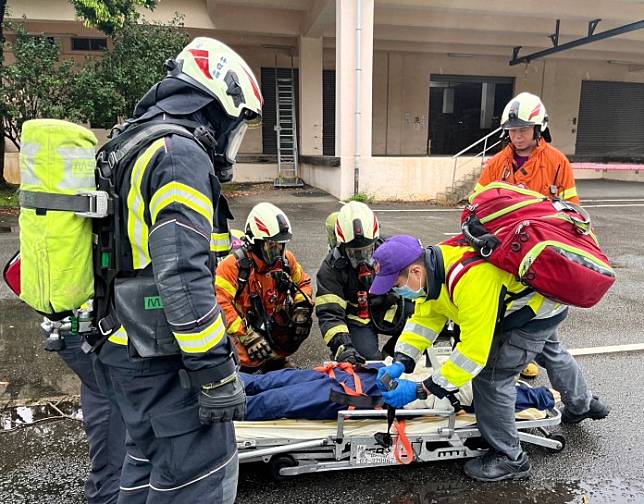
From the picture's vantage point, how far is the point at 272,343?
140 inches

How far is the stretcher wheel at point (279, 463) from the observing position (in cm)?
243

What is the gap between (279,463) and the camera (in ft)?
8.00

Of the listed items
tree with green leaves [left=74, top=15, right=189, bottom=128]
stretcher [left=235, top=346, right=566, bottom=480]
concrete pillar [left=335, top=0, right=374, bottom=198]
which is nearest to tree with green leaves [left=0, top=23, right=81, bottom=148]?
tree with green leaves [left=74, top=15, right=189, bottom=128]

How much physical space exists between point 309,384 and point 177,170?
4.78 ft

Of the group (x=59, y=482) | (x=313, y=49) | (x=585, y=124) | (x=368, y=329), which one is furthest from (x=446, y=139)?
(x=59, y=482)

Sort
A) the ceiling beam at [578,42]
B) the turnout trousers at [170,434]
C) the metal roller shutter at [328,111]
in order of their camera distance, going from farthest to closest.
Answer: the metal roller shutter at [328,111] < the ceiling beam at [578,42] < the turnout trousers at [170,434]

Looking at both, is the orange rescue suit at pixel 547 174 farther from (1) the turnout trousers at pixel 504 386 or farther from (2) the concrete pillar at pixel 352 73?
(2) the concrete pillar at pixel 352 73

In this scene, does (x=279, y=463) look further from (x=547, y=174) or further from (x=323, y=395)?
(x=547, y=174)

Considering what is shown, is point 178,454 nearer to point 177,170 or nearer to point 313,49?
point 177,170

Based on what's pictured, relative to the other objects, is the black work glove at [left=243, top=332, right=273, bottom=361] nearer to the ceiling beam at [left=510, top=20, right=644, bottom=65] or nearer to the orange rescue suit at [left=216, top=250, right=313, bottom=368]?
the orange rescue suit at [left=216, top=250, right=313, bottom=368]

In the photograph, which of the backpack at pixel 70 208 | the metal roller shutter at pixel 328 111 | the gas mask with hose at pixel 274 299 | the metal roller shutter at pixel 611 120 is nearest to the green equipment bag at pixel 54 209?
the backpack at pixel 70 208

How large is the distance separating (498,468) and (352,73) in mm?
10244

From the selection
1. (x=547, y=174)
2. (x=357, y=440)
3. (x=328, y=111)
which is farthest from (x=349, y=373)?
(x=328, y=111)

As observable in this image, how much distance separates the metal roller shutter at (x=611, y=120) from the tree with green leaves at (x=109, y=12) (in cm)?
1678
